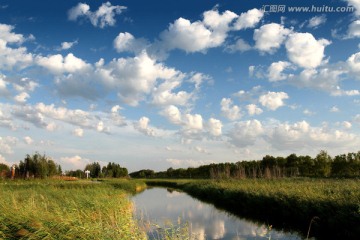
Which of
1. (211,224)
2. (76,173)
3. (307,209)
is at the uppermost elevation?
(76,173)

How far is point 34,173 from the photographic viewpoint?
1658 inches

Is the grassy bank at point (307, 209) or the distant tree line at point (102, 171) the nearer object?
the grassy bank at point (307, 209)

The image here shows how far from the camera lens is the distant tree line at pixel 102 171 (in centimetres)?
6831

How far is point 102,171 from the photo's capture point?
7038 cm

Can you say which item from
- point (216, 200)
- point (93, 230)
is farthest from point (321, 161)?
point (93, 230)

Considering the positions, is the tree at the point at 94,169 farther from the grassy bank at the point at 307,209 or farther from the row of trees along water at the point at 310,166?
the grassy bank at the point at 307,209

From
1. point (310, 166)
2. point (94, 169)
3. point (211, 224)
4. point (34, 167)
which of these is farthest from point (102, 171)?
point (211, 224)

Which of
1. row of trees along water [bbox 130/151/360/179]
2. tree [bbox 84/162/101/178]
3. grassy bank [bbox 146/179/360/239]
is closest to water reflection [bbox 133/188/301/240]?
grassy bank [bbox 146/179/360/239]

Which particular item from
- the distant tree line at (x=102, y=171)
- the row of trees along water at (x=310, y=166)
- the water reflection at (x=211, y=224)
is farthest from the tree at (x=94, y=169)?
the water reflection at (x=211, y=224)

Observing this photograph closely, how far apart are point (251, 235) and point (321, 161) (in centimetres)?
4776

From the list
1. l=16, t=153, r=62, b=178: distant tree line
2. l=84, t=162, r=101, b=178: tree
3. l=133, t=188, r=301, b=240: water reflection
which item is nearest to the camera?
l=133, t=188, r=301, b=240: water reflection

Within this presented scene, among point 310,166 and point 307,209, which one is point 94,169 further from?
point 307,209

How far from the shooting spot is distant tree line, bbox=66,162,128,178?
224 ft

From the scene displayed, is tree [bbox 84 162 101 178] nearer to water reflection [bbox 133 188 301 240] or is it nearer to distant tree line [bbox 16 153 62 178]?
distant tree line [bbox 16 153 62 178]
